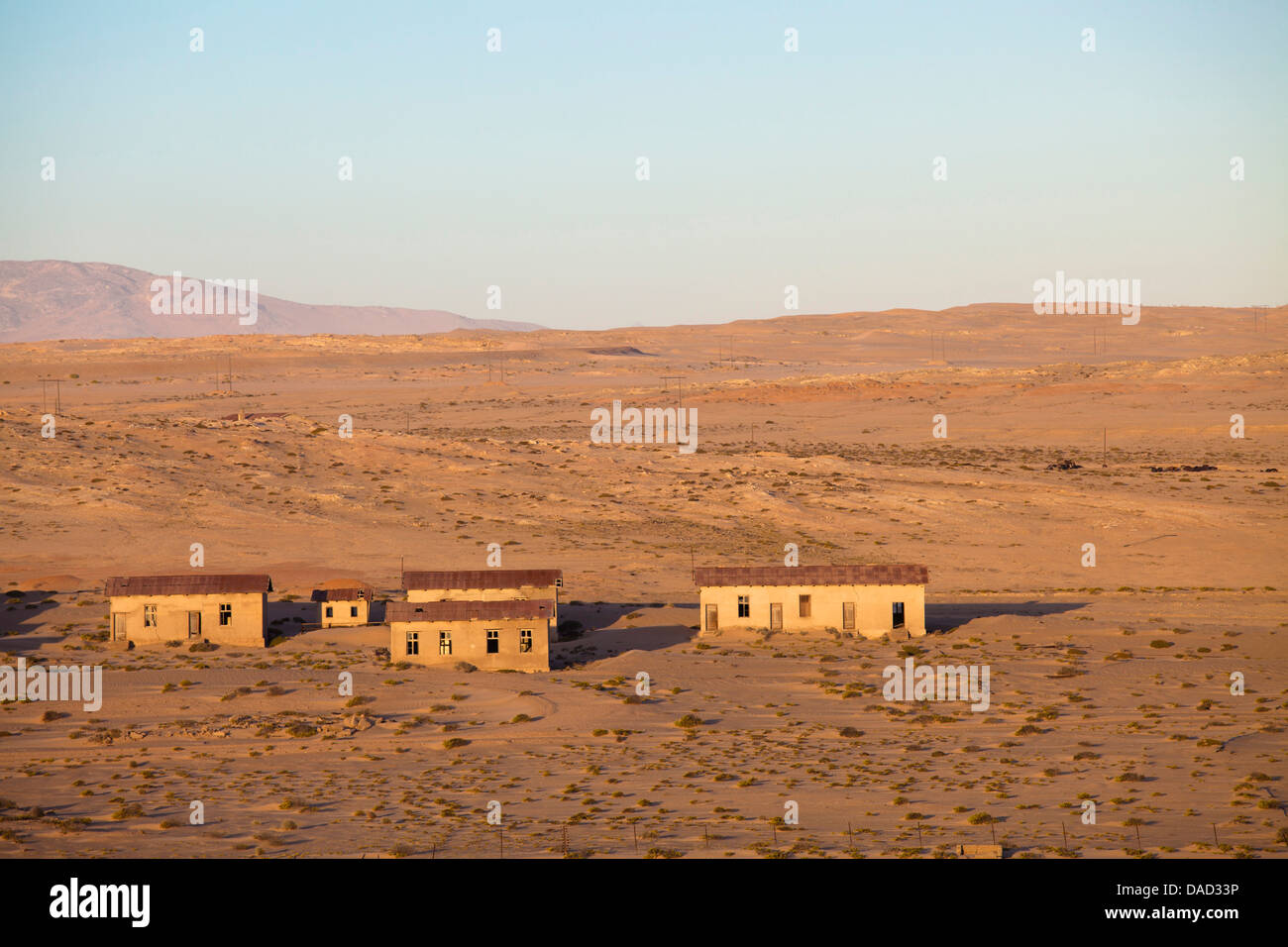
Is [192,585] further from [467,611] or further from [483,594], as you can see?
[467,611]

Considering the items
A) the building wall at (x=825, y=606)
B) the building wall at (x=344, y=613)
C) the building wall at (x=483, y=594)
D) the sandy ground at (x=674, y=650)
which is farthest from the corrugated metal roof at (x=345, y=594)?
the building wall at (x=825, y=606)

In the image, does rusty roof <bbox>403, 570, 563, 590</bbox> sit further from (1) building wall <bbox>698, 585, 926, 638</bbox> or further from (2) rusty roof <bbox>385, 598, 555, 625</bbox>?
(1) building wall <bbox>698, 585, 926, 638</bbox>

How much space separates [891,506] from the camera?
64188 mm

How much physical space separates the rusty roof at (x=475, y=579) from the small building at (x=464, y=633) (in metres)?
3.42

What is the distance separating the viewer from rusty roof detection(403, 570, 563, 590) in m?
39.2

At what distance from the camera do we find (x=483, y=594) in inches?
1548

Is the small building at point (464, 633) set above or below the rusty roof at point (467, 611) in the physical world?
below

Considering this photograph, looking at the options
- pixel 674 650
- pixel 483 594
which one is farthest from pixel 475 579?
pixel 674 650

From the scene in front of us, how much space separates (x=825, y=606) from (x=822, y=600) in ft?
0.70

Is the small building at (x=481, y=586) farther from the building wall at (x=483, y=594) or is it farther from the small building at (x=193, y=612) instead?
the small building at (x=193, y=612)

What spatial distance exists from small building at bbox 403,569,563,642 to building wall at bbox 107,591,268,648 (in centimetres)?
459

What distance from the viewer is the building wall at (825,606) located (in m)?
39.8
